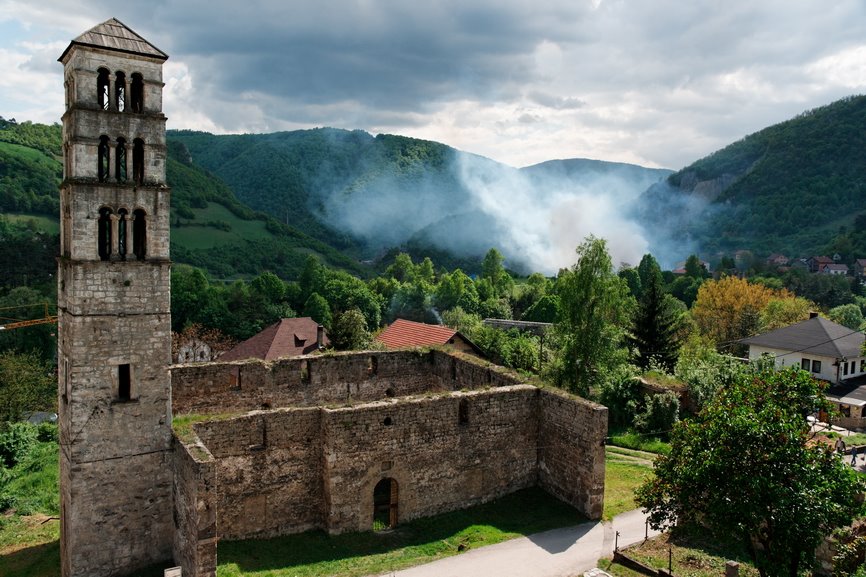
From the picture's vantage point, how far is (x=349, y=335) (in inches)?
2020

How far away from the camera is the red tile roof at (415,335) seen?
37.6m

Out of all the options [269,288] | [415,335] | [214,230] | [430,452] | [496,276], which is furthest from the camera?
[214,230]

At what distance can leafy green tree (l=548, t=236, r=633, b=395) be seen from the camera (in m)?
33.0

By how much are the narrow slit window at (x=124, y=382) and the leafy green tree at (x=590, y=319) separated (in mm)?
22223

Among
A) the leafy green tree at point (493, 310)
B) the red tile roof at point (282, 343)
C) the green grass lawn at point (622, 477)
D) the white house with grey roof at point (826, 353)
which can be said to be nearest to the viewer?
the green grass lawn at point (622, 477)

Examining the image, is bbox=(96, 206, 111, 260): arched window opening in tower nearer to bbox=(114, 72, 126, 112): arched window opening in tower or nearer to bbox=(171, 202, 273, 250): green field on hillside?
bbox=(114, 72, 126, 112): arched window opening in tower

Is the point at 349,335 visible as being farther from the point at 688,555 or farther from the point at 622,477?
the point at 688,555

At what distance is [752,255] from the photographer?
13575cm

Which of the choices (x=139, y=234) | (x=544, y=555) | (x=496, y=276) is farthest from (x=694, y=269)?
(x=139, y=234)

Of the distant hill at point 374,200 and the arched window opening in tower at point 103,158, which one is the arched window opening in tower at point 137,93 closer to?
the arched window opening in tower at point 103,158

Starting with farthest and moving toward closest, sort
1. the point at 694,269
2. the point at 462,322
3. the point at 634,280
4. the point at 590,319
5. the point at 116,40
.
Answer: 1. the point at 694,269
2. the point at 634,280
3. the point at 462,322
4. the point at 590,319
5. the point at 116,40

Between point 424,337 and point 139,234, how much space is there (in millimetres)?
23208

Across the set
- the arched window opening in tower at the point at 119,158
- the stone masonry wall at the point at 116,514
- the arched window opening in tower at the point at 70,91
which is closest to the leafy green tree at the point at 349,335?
the stone masonry wall at the point at 116,514

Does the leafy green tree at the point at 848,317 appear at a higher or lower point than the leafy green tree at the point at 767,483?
lower
